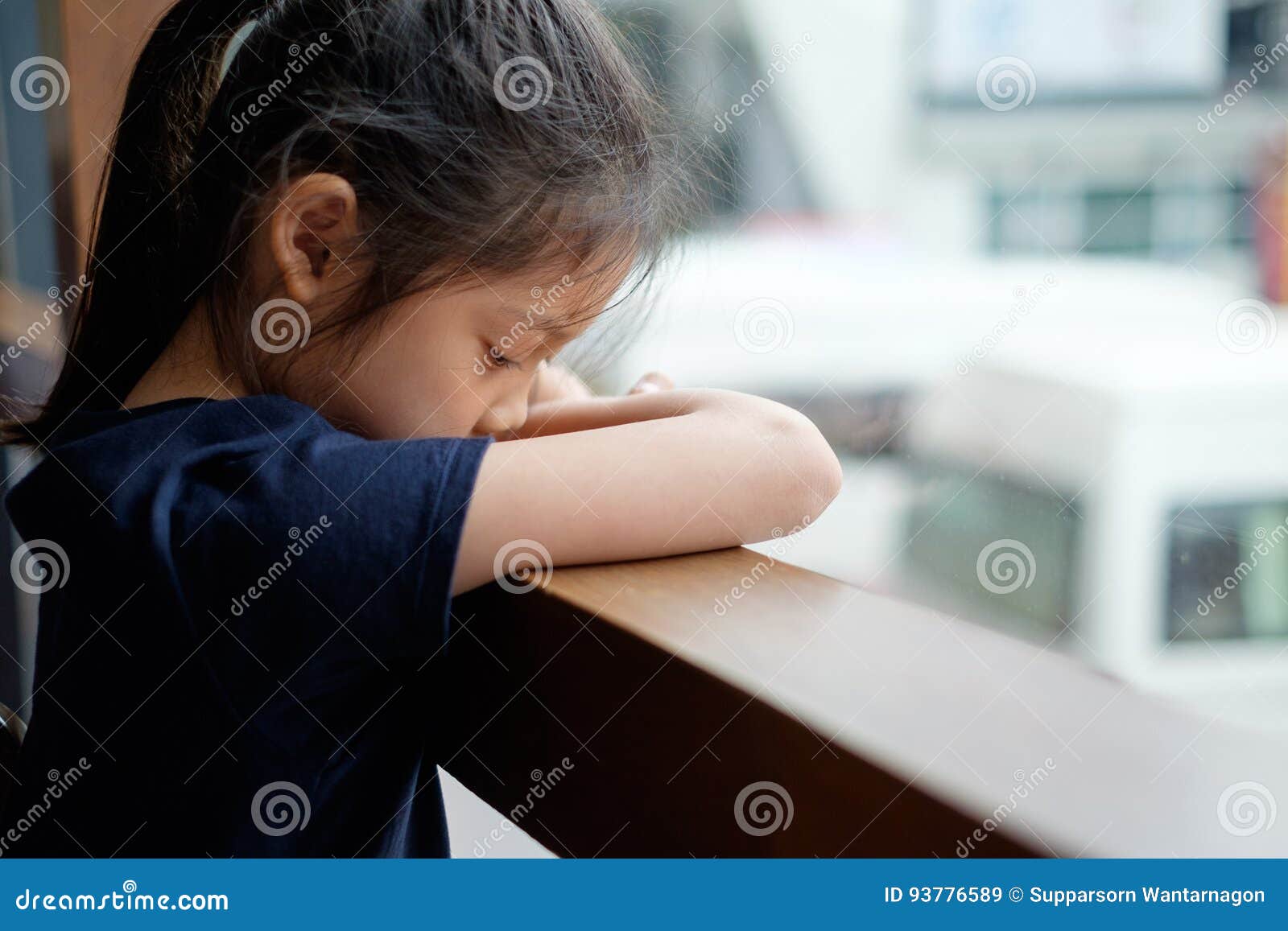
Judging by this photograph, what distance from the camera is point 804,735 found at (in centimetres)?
35

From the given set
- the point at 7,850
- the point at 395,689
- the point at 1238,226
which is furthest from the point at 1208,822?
the point at 1238,226

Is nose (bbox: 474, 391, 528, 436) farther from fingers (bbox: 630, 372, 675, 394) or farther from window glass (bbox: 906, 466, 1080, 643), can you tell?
window glass (bbox: 906, 466, 1080, 643)

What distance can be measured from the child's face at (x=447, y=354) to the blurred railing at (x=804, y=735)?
0.52 ft

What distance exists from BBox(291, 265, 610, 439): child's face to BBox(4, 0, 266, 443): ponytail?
0.15 meters

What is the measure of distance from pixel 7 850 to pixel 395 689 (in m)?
0.26

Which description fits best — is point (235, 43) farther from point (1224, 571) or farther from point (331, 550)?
point (1224, 571)

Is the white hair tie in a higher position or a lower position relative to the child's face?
higher

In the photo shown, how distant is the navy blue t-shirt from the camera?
498 millimetres

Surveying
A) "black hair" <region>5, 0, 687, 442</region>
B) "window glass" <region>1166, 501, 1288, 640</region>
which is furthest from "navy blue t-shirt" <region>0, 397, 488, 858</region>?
"window glass" <region>1166, 501, 1288, 640</region>

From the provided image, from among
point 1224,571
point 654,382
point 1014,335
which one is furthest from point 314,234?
point 1014,335

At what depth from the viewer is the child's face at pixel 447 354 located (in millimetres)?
642

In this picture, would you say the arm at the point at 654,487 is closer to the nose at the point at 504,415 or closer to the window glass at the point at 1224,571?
the nose at the point at 504,415

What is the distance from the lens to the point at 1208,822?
29 centimetres
